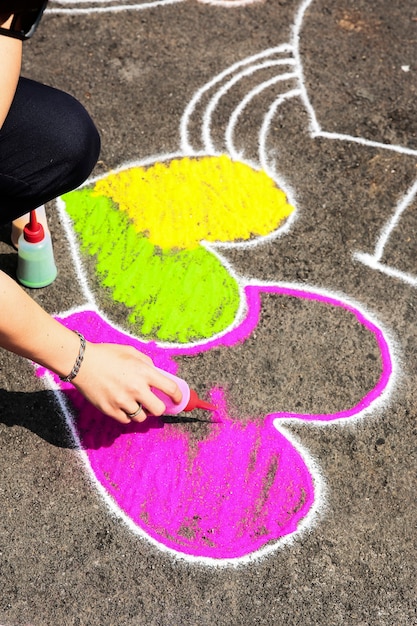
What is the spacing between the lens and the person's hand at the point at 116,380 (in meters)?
2.00

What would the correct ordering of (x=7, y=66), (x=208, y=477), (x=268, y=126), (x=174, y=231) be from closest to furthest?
(x=7, y=66), (x=208, y=477), (x=174, y=231), (x=268, y=126)

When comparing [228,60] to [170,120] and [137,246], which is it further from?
[137,246]

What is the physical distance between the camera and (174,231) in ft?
10.2

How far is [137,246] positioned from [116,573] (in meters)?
1.30

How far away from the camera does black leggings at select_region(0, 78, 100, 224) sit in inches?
96.4

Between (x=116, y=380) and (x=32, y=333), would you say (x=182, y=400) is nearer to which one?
(x=116, y=380)

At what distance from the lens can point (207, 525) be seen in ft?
7.84

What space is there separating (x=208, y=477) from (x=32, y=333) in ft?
2.82

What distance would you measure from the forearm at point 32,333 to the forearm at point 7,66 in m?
0.46

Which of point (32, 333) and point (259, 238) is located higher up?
point (32, 333)

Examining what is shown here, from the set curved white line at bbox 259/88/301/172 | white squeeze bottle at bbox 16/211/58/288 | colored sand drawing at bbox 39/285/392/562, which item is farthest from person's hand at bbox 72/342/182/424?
curved white line at bbox 259/88/301/172

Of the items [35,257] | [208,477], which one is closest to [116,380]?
[208,477]

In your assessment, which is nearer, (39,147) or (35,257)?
(39,147)

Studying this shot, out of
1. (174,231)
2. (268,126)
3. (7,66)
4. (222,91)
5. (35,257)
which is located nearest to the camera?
(7,66)
